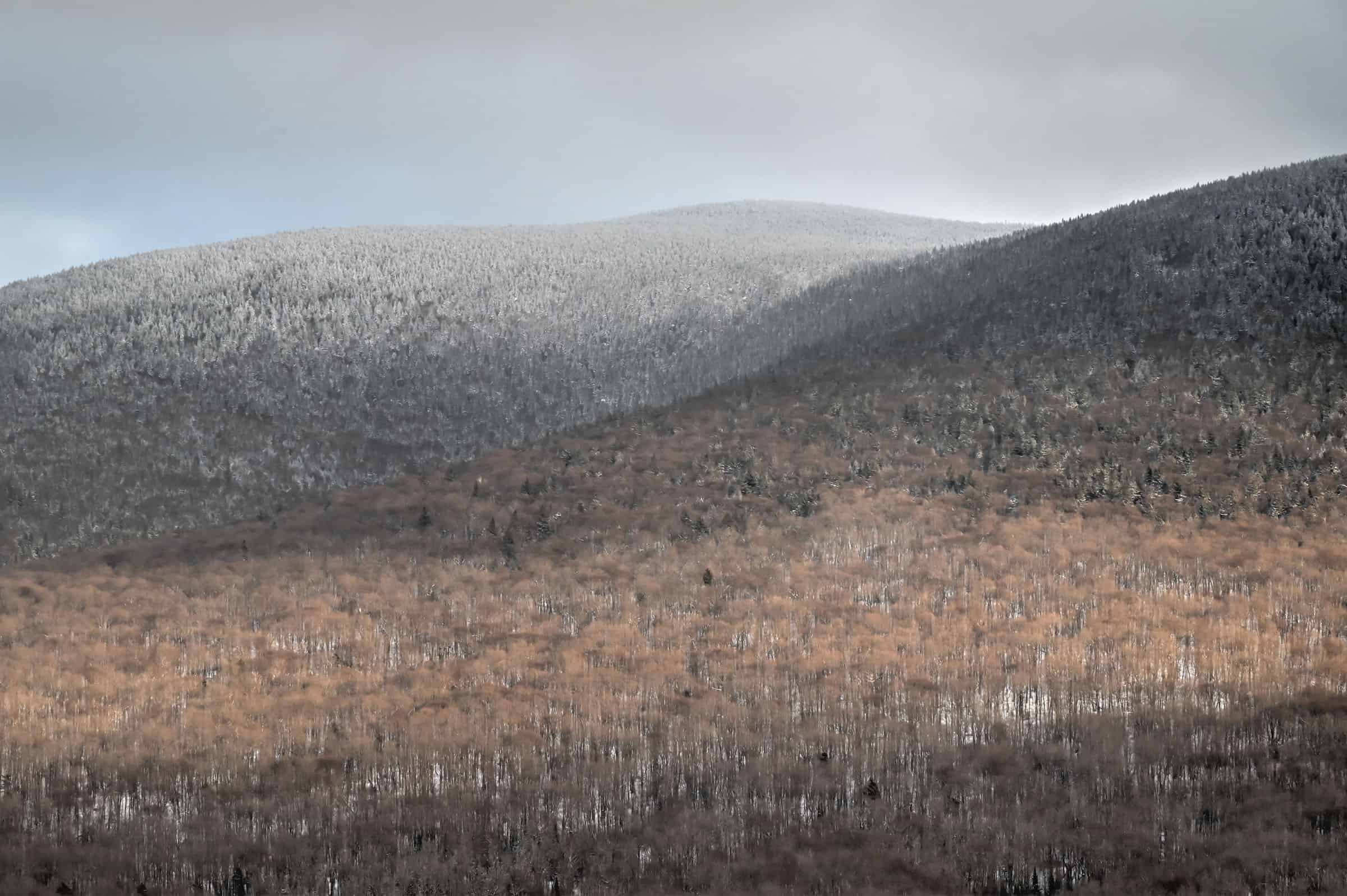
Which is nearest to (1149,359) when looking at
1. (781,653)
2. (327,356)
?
(781,653)

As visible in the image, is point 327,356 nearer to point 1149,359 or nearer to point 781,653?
point 1149,359

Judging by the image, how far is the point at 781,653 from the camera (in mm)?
17609

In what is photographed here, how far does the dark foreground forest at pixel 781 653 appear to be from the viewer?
31.8 ft

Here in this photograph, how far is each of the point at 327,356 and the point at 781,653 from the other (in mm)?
47346

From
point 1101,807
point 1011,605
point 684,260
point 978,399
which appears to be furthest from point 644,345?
point 1101,807

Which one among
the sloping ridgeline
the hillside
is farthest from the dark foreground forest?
the hillside

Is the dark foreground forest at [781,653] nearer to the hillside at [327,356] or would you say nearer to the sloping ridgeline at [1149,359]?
the sloping ridgeline at [1149,359]

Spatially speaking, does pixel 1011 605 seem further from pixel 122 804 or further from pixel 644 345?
pixel 644 345

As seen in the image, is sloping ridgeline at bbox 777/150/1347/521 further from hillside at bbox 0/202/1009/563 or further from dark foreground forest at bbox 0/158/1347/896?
hillside at bbox 0/202/1009/563

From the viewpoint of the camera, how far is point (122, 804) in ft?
37.0

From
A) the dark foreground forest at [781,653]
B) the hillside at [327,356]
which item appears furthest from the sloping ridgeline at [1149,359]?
the hillside at [327,356]

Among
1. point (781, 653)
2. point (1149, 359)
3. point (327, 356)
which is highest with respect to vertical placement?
point (327, 356)

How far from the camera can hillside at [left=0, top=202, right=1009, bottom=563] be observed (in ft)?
142

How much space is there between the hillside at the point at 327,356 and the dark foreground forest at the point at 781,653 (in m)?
13.0
